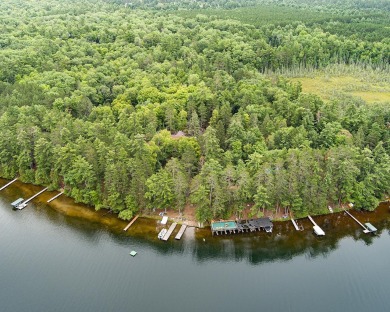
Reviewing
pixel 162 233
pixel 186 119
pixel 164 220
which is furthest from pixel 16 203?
pixel 186 119

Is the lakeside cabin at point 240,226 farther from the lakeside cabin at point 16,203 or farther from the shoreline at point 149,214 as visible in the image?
the lakeside cabin at point 16,203

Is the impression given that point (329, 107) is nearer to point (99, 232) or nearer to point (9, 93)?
point (99, 232)

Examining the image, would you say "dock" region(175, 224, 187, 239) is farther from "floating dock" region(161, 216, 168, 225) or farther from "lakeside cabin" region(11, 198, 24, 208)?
"lakeside cabin" region(11, 198, 24, 208)

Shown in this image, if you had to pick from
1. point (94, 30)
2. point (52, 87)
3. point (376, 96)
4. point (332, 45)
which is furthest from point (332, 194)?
point (94, 30)

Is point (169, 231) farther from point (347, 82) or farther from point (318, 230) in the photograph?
point (347, 82)

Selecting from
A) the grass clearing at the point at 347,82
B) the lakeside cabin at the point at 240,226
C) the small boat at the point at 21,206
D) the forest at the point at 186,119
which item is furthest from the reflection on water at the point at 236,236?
the grass clearing at the point at 347,82

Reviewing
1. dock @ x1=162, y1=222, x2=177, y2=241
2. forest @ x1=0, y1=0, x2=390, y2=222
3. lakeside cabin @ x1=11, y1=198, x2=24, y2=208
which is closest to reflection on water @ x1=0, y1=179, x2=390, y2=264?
dock @ x1=162, y1=222, x2=177, y2=241
